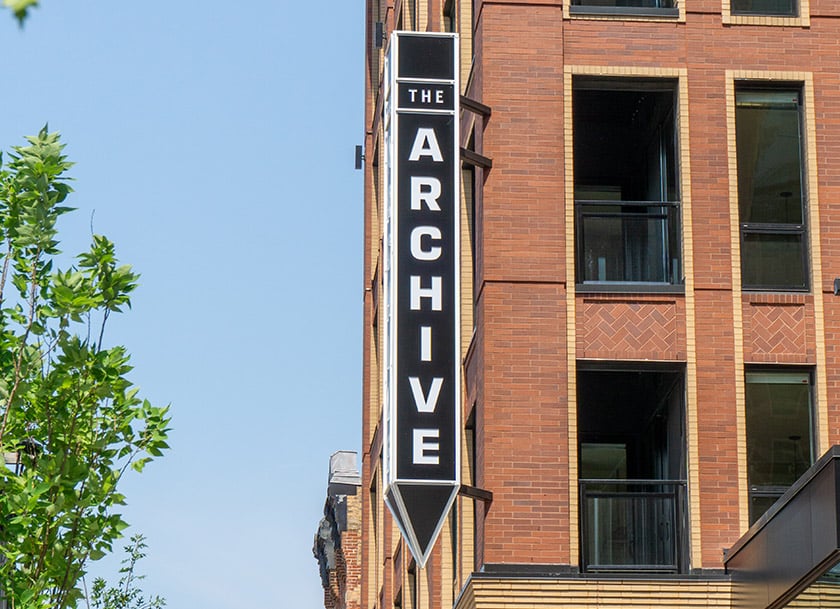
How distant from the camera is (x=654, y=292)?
2375 cm

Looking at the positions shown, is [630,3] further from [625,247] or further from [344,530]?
[344,530]

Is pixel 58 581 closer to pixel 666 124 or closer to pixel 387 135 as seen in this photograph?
pixel 387 135

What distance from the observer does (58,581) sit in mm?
15930

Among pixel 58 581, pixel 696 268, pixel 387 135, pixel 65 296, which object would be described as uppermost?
pixel 387 135

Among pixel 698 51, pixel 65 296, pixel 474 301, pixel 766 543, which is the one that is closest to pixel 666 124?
pixel 698 51

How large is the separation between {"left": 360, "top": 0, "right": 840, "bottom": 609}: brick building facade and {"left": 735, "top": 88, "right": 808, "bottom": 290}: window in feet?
0.09

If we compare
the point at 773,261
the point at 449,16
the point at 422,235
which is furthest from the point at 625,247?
the point at 449,16

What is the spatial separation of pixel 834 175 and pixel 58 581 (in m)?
12.9

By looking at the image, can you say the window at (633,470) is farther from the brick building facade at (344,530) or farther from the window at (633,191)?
the brick building facade at (344,530)

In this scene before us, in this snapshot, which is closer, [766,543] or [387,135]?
[766,543]

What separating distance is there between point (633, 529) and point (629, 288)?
3183 millimetres

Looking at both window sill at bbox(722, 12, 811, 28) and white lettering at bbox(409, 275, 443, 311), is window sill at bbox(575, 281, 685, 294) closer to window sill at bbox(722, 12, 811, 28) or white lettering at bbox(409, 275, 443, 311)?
white lettering at bbox(409, 275, 443, 311)

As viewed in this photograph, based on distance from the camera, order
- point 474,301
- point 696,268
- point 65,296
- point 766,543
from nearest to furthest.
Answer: point 65,296
point 766,543
point 696,268
point 474,301

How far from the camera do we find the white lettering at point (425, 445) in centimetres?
2339
